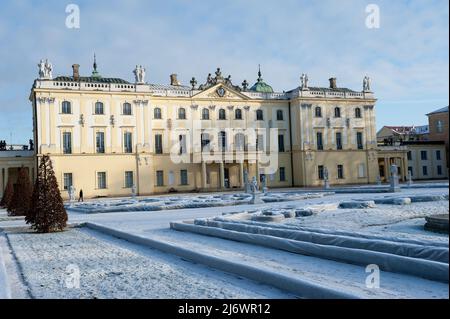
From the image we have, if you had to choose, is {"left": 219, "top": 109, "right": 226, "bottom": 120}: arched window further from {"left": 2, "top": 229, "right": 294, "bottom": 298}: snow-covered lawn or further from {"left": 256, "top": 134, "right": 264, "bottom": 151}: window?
{"left": 2, "top": 229, "right": 294, "bottom": 298}: snow-covered lawn

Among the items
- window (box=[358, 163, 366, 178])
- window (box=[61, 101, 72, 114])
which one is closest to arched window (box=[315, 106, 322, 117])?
window (box=[358, 163, 366, 178])

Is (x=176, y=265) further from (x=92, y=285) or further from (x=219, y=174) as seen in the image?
(x=219, y=174)

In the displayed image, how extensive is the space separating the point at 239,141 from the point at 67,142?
655 inches

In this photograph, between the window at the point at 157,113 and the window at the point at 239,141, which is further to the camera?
the window at the point at 239,141

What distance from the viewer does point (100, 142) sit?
45.0 m

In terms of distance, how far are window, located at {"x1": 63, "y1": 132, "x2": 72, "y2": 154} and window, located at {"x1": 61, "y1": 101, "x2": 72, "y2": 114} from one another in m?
1.86

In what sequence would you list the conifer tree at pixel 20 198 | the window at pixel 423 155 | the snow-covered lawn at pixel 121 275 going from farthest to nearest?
the window at pixel 423 155
the conifer tree at pixel 20 198
the snow-covered lawn at pixel 121 275

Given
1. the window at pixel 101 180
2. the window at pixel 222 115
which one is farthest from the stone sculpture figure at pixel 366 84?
the window at pixel 101 180

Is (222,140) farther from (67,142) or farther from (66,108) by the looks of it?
(66,108)

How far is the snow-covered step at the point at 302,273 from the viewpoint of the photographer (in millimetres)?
5781

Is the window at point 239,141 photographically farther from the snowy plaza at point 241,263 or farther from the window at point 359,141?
the snowy plaza at point 241,263

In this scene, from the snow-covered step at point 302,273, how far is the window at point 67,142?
34.9 metres

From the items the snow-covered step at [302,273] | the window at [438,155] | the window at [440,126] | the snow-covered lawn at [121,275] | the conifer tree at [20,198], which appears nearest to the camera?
the snow-covered step at [302,273]

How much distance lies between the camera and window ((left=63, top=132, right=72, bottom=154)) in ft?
143
